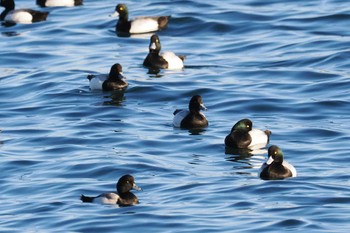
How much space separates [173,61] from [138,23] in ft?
15.4

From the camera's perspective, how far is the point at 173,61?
28.8 meters

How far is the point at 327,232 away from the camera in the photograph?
54.6 feet

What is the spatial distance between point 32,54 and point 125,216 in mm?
14092

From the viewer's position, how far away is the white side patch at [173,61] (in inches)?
1133

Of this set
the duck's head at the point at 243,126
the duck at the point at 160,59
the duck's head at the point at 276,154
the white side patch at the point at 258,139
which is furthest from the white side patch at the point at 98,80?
the duck's head at the point at 276,154

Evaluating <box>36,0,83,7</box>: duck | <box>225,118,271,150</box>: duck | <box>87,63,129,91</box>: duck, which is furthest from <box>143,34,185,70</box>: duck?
<box>36,0,83,7</box>: duck

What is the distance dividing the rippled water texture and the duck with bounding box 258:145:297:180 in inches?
6.2

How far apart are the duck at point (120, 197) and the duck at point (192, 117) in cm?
543

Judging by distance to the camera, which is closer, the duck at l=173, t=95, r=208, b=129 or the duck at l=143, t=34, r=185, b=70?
the duck at l=173, t=95, r=208, b=129

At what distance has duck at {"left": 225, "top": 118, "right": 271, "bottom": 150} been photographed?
73.0 ft

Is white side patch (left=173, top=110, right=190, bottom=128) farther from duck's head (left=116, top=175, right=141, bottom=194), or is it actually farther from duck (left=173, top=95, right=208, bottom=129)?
duck's head (left=116, top=175, right=141, bottom=194)

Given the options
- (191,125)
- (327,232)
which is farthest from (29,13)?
Result: (327,232)

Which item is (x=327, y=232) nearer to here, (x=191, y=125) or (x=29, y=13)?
(x=191, y=125)

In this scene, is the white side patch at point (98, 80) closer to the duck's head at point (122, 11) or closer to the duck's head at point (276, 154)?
the duck's head at point (122, 11)
